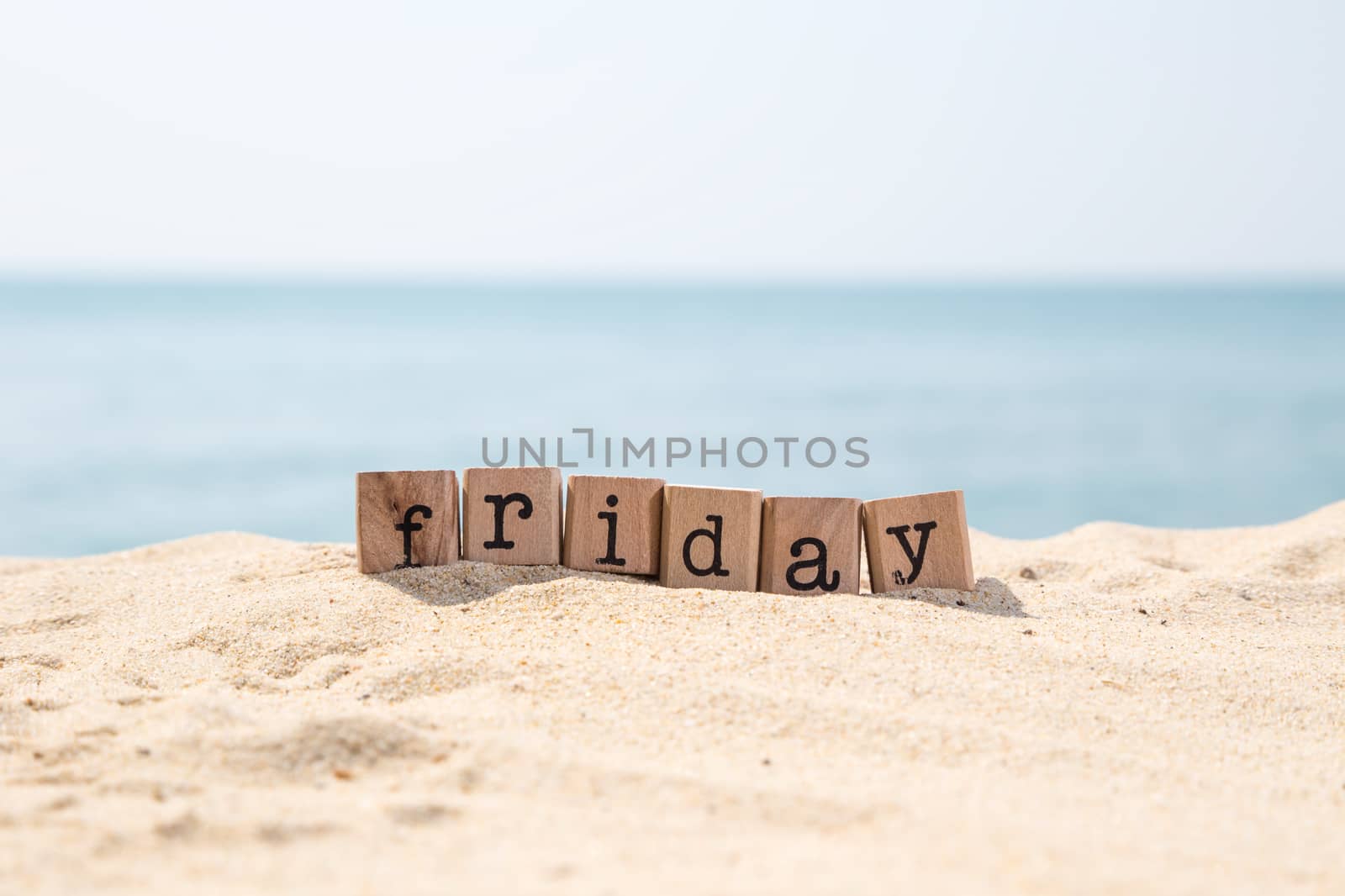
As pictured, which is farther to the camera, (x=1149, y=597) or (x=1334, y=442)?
(x=1334, y=442)

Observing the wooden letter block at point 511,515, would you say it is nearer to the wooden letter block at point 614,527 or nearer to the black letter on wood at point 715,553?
the wooden letter block at point 614,527

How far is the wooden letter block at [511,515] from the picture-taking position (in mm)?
3598

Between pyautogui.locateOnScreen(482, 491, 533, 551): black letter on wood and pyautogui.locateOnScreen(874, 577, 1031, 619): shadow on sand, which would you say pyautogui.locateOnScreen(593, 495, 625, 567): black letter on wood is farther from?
Answer: pyautogui.locateOnScreen(874, 577, 1031, 619): shadow on sand

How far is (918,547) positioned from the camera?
143 inches

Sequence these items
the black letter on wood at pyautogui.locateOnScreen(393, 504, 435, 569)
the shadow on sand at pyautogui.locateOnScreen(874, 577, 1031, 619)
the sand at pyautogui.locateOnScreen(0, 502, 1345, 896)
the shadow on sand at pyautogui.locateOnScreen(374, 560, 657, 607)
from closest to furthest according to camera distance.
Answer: the sand at pyautogui.locateOnScreen(0, 502, 1345, 896) → the shadow on sand at pyautogui.locateOnScreen(374, 560, 657, 607) → the shadow on sand at pyautogui.locateOnScreen(874, 577, 1031, 619) → the black letter on wood at pyautogui.locateOnScreen(393, 504, 435, 569)

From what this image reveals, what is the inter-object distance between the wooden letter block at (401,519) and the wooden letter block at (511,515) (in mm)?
101

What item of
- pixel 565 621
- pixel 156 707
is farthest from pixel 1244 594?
pixel 156 707

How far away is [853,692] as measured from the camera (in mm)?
2660

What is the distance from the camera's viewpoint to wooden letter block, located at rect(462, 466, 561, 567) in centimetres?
360

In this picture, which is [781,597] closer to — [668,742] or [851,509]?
[851,509]

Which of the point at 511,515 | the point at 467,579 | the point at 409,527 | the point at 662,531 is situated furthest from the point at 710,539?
the point at 409,527

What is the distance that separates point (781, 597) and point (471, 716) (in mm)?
1184

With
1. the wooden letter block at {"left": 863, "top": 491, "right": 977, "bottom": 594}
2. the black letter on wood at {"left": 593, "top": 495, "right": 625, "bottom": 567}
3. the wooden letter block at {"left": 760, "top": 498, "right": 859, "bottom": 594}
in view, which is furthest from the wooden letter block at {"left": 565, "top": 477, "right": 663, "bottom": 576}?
the wooden letter block at {"left": 863, "top": 491, "right": 977, "bottom": 594}

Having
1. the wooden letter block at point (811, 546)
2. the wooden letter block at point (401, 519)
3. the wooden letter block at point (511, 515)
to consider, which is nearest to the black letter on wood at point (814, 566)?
the wooden letter block at point (811, 546)
